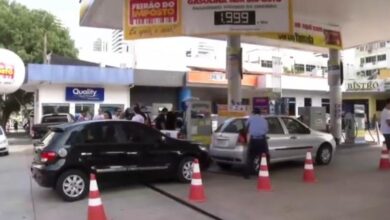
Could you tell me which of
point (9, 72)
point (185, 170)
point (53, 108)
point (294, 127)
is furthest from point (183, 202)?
point (53, 108)

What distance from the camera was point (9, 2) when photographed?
129 feet

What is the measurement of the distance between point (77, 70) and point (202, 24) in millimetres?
18735

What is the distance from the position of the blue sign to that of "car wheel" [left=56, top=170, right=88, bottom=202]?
74.3ft

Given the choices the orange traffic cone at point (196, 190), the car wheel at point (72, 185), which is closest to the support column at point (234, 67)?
the orange traffic cone at point (196, 190)

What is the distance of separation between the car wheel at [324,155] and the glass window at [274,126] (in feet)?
6.05

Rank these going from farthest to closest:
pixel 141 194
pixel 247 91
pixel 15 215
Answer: pixel 247 91
pixel 141 194
pixel 15 215

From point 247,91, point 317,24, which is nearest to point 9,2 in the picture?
point 247,91

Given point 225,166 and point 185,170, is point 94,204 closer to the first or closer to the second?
point 185,170

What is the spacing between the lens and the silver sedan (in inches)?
496

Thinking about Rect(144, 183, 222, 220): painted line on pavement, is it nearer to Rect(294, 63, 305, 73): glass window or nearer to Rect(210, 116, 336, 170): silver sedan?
Rect(210, 116, 336, 170): silver sedan

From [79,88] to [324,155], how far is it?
20.8 m

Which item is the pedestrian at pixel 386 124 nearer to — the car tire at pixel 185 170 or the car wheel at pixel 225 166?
the car wheel at pixel 225 166

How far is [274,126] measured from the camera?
13.5 m

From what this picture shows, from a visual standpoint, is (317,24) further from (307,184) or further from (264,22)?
(307,184)
